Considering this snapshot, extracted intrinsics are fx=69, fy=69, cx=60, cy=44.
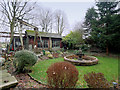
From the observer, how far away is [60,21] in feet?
87.5

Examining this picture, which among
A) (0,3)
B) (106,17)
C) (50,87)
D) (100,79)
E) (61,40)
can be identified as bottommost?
(50,87)

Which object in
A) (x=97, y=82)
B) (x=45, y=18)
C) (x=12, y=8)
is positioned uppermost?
(x=45, y=18)

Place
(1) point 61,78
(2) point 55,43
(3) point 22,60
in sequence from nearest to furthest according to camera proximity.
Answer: (1) point 61,78, (3) point 22,60, (2) point 55,43

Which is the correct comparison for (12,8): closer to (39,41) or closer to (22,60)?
(39,41)

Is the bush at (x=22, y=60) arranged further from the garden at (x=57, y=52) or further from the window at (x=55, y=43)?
the window at (x=55, y=43)

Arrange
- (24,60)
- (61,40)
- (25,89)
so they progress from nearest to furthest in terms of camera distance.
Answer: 1. (25,89)
2. (24,60)
3. (61,40)

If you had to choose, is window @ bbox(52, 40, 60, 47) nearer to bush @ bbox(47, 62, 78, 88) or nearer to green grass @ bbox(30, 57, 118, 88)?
green grass @ bbox(30, 57, 118, 88)

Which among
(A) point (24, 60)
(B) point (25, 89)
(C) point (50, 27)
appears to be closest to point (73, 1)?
(A) point (24, 60)

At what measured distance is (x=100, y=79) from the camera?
2.42 meters

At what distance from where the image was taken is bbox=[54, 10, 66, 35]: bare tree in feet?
85.2

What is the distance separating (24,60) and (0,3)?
9.68m

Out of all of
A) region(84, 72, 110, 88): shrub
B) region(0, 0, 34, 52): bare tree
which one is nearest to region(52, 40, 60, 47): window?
region(0, 0, 34, 52): bare tree

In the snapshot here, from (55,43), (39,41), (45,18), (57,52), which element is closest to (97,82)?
(57,52)

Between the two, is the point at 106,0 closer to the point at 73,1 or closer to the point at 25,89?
the point at 73,1
